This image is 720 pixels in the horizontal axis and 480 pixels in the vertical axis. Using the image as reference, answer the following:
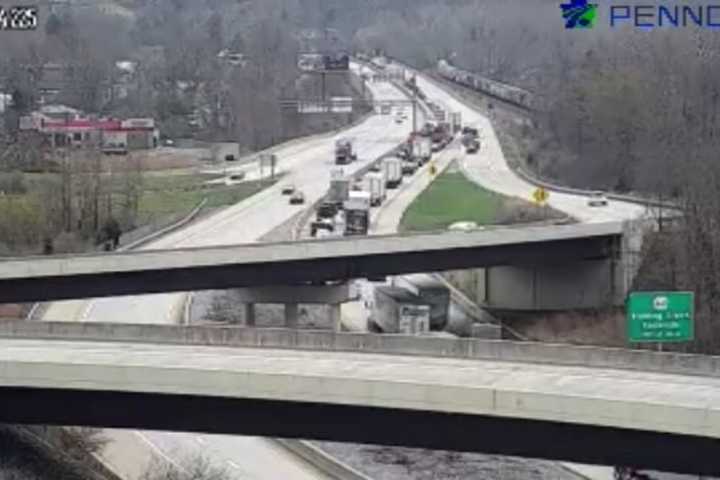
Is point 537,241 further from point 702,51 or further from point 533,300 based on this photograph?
point 702,51

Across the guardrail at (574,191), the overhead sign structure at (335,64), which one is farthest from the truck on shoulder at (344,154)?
the overhead sign structure at (335,64)

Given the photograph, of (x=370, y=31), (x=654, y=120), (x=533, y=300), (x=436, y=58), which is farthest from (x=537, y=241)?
(x=370, y=31)

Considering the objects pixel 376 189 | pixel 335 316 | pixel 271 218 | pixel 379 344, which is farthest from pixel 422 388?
pixel 376 189

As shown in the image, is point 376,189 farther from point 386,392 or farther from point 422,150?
point 386,392

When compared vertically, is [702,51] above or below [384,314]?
above

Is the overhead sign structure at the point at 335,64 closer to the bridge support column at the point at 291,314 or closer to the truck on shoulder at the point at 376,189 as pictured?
the truck on shoulder at the point at 376,189

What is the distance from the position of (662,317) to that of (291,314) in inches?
677

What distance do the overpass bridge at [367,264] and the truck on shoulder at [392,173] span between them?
22.2 meters

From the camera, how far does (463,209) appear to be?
2186 inches

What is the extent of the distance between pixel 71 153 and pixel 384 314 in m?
27.6

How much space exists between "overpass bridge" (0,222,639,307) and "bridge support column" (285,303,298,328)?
1.06 meters

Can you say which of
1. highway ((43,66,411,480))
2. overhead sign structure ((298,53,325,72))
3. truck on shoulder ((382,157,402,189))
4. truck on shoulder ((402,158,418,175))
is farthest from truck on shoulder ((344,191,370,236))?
overhead sign structure ((298,53,325,72))

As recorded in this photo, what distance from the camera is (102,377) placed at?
18266 mm

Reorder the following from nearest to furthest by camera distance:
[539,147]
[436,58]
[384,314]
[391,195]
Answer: [384,314], [391,195], [539,147], [436,58]
